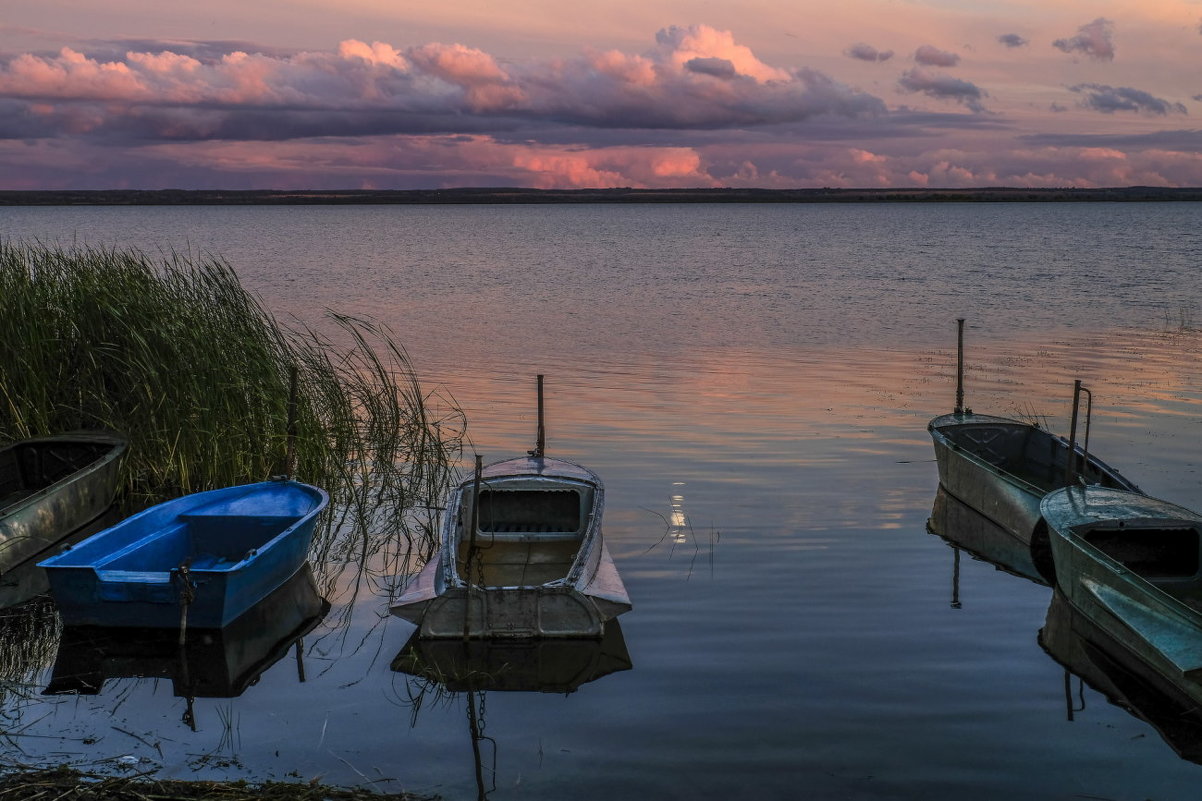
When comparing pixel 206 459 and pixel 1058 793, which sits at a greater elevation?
pixel 206 459

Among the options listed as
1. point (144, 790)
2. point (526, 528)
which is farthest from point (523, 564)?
point (144, 790)

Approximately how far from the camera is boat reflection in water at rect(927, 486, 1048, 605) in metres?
13.1

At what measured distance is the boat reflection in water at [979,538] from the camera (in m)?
13.1

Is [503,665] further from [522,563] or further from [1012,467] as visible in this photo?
[1012,467]

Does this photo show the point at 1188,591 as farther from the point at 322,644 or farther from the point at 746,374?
the point at 746,374

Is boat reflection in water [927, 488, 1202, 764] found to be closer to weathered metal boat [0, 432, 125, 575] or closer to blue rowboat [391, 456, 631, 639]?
blue rowboat [391, 456, 631, 639]

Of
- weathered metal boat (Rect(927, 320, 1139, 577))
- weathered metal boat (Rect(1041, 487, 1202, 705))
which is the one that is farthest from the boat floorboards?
weathered metal boat (Rect(927, 320, 1139, 577))

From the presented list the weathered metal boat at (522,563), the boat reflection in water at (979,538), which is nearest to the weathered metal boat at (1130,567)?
the boat reflection in water at (979,538)

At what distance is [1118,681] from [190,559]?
9.18 metres

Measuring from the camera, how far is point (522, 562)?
11.9 m

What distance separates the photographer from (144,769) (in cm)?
790

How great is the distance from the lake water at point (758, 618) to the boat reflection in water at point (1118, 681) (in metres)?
0.15

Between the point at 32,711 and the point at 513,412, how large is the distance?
13.4 m

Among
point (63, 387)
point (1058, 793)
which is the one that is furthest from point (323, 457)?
point (1058, 793)
